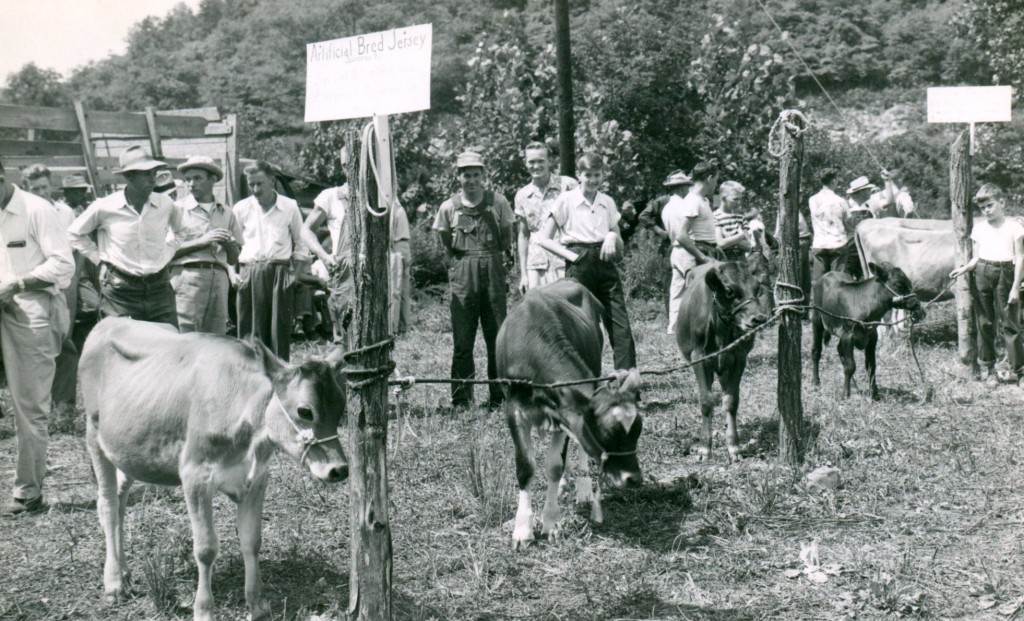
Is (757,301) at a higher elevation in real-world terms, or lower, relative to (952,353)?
higher

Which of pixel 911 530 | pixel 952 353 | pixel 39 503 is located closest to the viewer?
pixel 911 530

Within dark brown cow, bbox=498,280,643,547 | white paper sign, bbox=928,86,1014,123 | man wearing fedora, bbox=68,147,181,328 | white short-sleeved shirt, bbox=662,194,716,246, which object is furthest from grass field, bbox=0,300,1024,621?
white paper sign, bbox=928,86,1014,123

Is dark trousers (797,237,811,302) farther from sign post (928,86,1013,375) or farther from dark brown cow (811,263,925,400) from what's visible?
dark brown cow (811,263,925,400)

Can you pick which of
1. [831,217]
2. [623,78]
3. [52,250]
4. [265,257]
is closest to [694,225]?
[831,217]

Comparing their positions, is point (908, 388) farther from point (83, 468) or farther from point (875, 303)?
point (83, 468)

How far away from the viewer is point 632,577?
4836 millimetres

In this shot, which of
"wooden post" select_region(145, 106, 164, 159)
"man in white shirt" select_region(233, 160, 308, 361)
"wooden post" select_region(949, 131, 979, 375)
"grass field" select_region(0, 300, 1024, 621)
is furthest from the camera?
"wooden post" select_region(145, 106, 164, 159)

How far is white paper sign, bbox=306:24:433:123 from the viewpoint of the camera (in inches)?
154

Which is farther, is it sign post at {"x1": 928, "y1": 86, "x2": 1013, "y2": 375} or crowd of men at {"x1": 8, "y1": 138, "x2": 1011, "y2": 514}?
sign post at {"x1": 928, "y1": 86, "x2": 1013, "y2": 375}

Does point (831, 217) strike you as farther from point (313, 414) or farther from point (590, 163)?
point (313, 414)

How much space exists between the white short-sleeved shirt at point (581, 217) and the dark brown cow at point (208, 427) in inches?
156

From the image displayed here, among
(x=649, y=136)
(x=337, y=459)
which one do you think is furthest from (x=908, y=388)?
(x=649, y=136)

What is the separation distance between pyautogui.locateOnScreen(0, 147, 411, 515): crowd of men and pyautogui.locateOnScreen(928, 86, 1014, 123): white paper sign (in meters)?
6.33

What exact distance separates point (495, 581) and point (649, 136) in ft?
52.2
